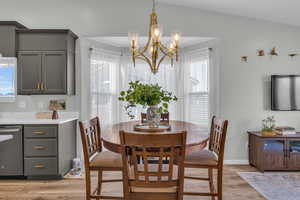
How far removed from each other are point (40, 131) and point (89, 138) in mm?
1357

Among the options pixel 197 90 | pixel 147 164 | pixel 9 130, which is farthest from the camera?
pixel 197 90

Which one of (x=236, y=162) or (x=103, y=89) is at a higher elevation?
(x=103, y=89)

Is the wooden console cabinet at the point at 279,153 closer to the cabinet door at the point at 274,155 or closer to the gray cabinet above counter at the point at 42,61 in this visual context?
the cabinet door at the point at 274,155

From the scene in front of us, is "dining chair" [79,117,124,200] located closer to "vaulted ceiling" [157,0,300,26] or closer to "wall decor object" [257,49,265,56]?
"vaulted ceiling" [157,0,300,26]

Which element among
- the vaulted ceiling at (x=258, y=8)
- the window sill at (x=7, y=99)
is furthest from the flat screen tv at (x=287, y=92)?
the window sill at (x=7, y=99)

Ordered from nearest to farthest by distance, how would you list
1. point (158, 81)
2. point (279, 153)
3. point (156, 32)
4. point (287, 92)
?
point (156, 32) < point (279, 153) < point (287, 92) < point (158, 81)

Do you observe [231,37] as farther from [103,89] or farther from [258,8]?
[103,89]

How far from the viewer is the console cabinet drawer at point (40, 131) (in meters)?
3.20

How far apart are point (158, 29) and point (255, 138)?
2410 mm

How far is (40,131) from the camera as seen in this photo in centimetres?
320

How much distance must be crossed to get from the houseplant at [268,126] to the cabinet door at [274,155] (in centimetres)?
11

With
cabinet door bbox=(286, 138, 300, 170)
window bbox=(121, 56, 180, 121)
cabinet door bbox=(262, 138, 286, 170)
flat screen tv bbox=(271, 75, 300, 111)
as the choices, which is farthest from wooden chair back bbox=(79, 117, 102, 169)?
flat screen tv bbox=(271, 75, 300, 111)

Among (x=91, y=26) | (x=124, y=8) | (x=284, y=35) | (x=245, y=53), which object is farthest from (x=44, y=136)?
(x=284, y=35)

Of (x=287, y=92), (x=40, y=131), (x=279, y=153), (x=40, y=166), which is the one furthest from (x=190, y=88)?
(x=40, y=166)
